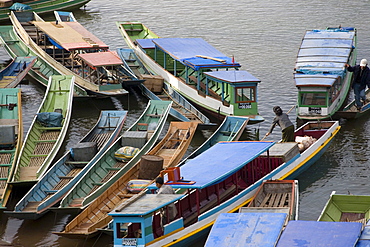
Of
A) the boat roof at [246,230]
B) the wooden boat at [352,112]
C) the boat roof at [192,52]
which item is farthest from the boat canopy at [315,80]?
the boat roof at [246,230]

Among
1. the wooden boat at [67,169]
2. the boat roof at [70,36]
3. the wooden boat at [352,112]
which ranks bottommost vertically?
the wooden boat at [352,112]

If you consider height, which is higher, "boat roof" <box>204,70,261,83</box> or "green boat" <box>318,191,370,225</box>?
"boat roof" <box>204,70,261,83</box>

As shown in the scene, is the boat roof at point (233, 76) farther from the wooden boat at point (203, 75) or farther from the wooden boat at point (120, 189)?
the wooden boat at point (120, 189)

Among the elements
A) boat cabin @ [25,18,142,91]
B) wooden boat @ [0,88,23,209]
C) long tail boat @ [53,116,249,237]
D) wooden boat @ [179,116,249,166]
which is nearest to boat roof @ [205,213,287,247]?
long tail boat @ [53,116,249,237]

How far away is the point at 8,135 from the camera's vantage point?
2300 centimetres

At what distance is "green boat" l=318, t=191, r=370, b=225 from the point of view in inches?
709

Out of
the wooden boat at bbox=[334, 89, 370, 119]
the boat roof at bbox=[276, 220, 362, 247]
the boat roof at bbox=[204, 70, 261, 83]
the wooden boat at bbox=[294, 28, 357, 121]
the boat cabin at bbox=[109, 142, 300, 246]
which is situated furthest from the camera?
the wooden boat at bbox=[334, 89, 370, 119]

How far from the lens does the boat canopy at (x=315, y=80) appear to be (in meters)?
25.6

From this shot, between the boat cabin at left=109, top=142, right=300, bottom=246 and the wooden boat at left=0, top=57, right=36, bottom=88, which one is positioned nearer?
the boat cabin at left=109, top=142, right=300, bottom=246

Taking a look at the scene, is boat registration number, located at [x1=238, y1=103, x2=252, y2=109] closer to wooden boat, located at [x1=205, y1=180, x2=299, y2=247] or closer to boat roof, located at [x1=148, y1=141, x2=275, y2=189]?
boat roof, located at [x1=148, y1=141, x2=275, y2=189]

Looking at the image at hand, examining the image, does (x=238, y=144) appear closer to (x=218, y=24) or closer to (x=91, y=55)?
(x=91, y=55)

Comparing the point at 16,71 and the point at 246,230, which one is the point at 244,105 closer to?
the point at 16,71

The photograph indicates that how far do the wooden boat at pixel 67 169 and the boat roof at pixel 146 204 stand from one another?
3.59m

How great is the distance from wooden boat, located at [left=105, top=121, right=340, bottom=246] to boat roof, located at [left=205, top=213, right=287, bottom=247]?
1595 mm
